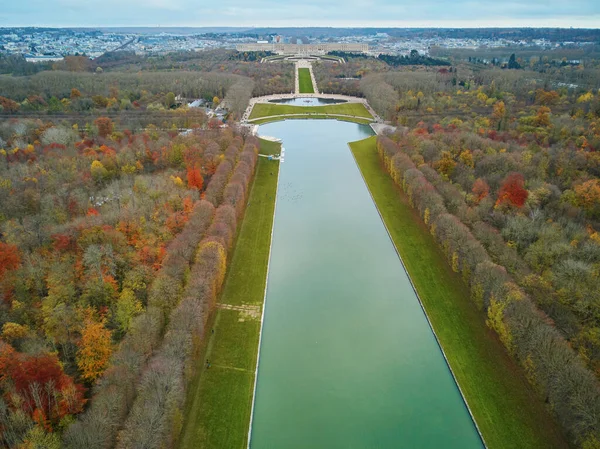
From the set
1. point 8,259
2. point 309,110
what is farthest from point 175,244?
point 309,110

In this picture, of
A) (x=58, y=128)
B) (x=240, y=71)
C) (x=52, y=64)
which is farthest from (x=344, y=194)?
(x=52, y=64)

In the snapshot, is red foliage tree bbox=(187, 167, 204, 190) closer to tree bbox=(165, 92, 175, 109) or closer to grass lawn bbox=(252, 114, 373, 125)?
grass lawn bbox=(252, 114, 373, 125)

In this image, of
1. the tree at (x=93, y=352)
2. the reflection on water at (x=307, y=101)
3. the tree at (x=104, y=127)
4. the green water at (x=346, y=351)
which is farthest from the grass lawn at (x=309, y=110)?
the tree at (x=93, y=352)

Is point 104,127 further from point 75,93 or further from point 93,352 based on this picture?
point 93,352

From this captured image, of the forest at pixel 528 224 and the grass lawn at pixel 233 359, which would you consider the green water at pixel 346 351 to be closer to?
the grass lawn at pixel 233 359

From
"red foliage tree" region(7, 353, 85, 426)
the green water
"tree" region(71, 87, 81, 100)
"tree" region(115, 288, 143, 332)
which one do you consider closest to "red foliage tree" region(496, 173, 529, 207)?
the green water
